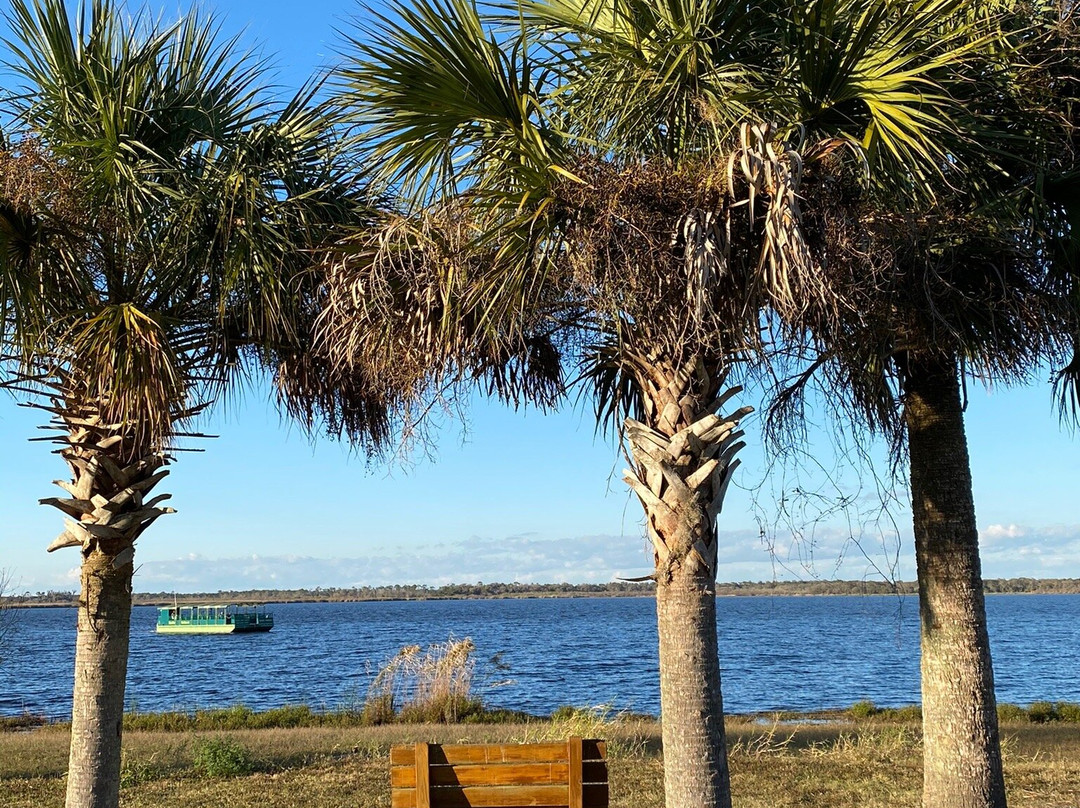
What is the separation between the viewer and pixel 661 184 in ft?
17.7

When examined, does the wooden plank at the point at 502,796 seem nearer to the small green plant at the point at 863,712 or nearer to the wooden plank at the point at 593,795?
the wooden plank at the point at 593,795

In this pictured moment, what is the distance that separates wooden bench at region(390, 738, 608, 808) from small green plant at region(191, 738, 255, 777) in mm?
6536

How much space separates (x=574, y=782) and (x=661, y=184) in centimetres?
324

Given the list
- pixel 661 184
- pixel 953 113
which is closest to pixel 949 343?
pixel 953 113

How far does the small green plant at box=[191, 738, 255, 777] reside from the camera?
436 inches

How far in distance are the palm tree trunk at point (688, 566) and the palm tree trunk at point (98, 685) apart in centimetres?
367

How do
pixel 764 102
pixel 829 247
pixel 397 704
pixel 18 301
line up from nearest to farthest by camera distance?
pixel 829 247 < pixel 764 102 < pixel 18 301 < pixel 397 704

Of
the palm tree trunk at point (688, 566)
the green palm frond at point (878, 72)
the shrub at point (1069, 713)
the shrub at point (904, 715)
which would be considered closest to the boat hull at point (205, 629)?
the shrub at point (904, 715)

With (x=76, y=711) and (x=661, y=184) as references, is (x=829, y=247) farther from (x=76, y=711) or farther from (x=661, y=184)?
(x=76, y=711)

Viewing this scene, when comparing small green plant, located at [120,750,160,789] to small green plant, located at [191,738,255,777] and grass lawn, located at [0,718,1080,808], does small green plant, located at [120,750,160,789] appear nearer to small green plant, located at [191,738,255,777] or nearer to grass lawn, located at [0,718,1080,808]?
grass lawn, located at [0,718,1080,808]

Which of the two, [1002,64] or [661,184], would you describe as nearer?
[661,184]

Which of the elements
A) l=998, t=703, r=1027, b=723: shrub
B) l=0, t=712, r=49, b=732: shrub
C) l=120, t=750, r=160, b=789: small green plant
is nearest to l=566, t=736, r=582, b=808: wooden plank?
l=120, t=750, r=160, b=789: small green plant

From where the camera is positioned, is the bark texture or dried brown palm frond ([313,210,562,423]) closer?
dried brown palm frond ([313,210,562,423])

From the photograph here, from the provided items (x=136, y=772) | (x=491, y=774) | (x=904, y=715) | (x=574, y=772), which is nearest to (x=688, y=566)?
(x=574, y=772)
